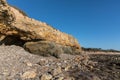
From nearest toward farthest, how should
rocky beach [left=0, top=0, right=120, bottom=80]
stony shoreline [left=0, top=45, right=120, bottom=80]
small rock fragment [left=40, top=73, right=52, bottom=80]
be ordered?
small rock fragment [left=40, top=73, right=52, bottom=80]
stony shoreline [left=0, top=45, right=120, bottom=80]
rocky beach [left=0, top=0, right=120, bottom=80]

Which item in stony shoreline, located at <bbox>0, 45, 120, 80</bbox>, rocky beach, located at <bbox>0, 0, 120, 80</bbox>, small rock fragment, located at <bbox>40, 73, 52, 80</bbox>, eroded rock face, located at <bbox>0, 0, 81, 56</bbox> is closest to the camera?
small rock fragment, located at <bbox>40, 73, 52, 80</bbox>

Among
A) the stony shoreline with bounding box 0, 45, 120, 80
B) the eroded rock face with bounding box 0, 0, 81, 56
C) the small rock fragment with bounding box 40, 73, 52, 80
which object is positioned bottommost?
the small rock fragment with bounding box 40, 73, 52, 80

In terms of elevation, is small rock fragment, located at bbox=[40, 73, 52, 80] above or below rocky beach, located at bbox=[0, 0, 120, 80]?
below

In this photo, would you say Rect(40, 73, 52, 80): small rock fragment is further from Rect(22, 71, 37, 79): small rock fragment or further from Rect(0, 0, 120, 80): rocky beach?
Rect(22, 71, 37, 79): small rock fragment

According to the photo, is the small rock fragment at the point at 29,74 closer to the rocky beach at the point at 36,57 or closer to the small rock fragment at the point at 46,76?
the rocky beach at the point at 36,57

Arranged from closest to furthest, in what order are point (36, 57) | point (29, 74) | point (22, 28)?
1. point (29, 74)
2. point (36, 57)
3. point (22, 28)

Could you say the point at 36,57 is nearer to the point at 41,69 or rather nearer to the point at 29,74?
the point at 41,69

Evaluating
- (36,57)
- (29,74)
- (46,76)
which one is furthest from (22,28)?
(46,76)

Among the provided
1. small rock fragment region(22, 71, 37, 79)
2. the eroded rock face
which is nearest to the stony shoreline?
small rock fragment region(22, 71, 37, 79)

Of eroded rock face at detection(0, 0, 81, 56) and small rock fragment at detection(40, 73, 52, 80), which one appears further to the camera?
eroded rock face at detection(0, 0, 81, 56)

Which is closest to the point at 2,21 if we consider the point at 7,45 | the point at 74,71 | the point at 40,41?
the point at 7,45

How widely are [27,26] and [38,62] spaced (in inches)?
187

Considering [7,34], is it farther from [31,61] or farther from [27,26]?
[31,61]

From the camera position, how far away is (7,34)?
800 inches
